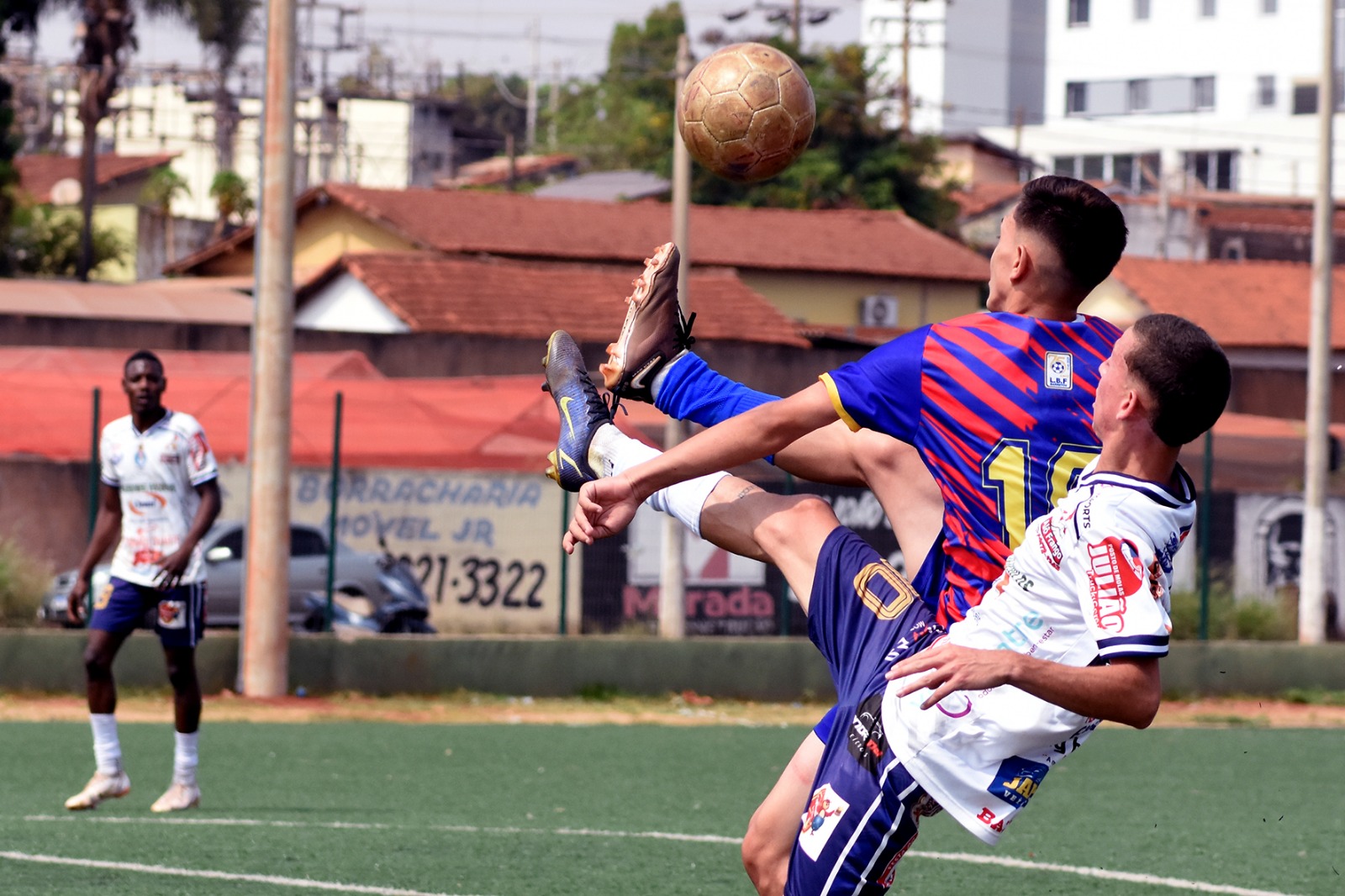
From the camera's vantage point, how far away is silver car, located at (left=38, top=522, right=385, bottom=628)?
16594 mm

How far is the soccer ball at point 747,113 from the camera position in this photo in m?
5.57

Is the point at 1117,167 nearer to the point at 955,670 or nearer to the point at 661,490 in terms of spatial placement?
the point at 661,490

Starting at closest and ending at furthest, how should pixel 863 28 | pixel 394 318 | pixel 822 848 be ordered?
pixel 822 848, pixel 394 318, pixel 863 28

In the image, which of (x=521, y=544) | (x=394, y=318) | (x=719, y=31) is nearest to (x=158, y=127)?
(x=719, y=31)

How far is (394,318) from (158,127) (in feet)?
164

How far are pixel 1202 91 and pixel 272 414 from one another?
225 ft

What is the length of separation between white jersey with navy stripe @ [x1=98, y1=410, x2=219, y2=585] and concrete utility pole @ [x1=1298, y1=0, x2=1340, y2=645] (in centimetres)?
1239

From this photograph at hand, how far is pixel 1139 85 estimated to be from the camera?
79.2 m

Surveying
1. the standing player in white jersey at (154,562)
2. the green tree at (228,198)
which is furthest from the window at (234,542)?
the green tree at (228,198)

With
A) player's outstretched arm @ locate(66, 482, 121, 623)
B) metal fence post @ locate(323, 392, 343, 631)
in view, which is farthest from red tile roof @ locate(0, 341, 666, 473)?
player's outstretched arm @ locate(66, 482, 121, 623)

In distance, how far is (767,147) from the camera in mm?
5602

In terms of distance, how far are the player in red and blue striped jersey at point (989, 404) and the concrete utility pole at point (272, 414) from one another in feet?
37.0

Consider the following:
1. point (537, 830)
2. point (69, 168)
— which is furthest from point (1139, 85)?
point (537, 830)

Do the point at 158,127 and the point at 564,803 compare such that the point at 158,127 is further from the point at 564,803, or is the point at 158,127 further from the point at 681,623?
the point at 564,803
